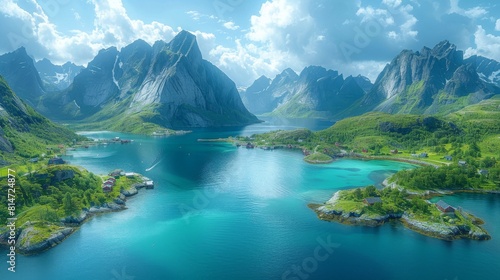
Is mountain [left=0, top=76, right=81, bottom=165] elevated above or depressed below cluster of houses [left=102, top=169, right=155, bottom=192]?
above

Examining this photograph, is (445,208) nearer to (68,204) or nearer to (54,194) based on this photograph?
(68,204)

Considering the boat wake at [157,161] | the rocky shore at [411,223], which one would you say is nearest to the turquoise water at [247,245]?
the rocky shore at [411,223]

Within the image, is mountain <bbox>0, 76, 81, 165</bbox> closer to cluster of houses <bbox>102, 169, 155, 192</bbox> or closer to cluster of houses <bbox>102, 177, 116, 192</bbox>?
cluster of houses <bbox>102, 169, 155, 192</bbox>

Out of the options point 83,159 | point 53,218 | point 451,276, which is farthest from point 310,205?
point 83,159

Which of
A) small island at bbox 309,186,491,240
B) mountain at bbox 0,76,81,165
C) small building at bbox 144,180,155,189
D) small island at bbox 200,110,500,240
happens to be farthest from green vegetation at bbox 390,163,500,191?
mountain at bbox 0,76,81,165

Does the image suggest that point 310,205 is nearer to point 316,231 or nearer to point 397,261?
point 316,231

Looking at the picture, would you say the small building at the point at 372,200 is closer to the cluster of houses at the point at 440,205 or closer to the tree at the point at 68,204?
the cluster of houses at the point at 440,205
